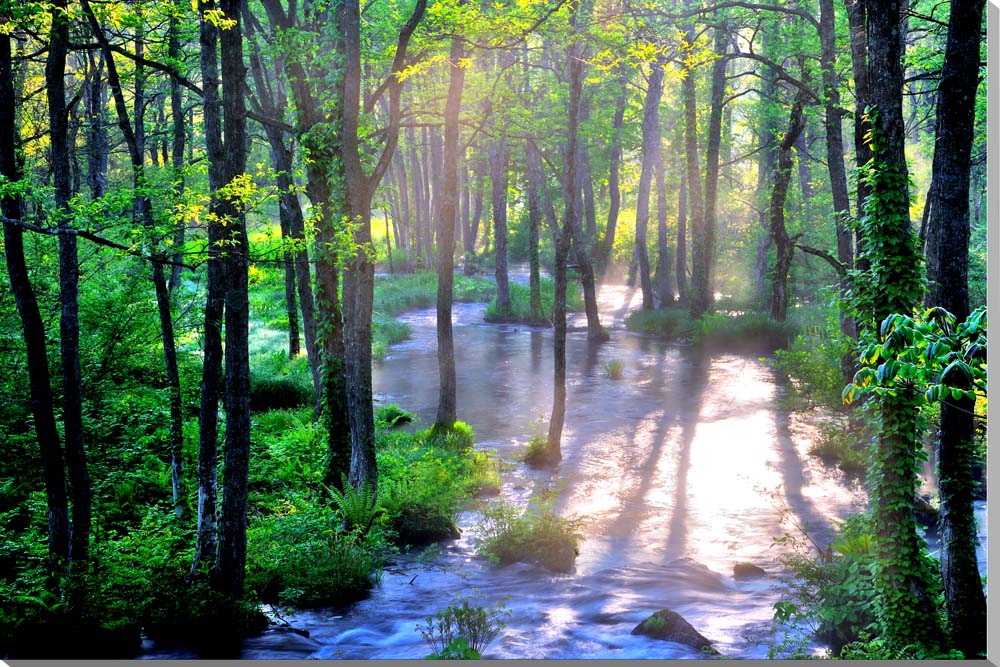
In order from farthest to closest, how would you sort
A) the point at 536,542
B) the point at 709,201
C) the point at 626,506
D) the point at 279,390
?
the point at 709,201 < the point at 279,390 < the point at 626,506 < the point at 536,542

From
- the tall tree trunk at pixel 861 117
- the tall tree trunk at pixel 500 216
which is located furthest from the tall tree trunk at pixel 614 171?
the tall tree trunk at pixel 861 117

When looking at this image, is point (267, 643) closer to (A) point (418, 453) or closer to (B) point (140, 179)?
(B) point (140, 179)

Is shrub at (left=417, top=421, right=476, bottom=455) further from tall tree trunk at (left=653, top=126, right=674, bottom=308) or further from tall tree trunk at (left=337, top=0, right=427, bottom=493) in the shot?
tall tree trunk at (left=653, top=126, right=674, bottom=308)

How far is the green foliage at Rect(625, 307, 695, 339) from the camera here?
2661cm

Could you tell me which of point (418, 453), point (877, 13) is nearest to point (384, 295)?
point (418, 453)

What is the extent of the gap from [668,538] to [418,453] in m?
4.64

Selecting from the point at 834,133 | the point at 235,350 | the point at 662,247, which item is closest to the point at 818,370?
the point at 834,133

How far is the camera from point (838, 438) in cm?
1437

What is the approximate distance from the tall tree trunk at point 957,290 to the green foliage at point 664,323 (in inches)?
755

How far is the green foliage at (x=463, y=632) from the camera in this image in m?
6.98

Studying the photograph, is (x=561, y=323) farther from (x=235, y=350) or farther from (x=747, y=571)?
(x=235, y=350)

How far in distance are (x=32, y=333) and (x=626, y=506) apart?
8376mm

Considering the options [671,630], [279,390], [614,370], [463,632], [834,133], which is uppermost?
[834,133]

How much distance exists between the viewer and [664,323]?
90.0 feet
